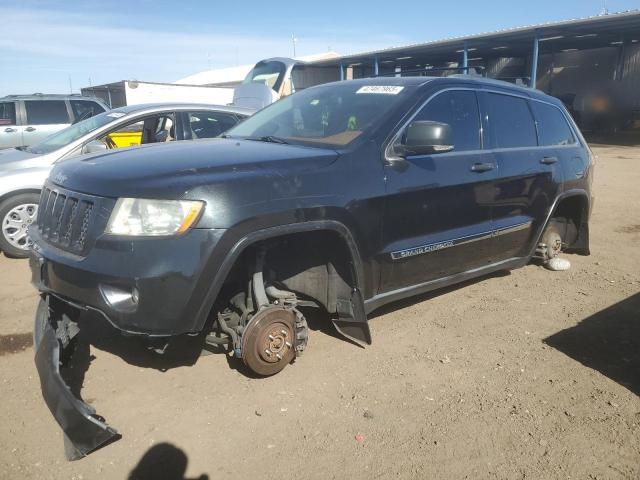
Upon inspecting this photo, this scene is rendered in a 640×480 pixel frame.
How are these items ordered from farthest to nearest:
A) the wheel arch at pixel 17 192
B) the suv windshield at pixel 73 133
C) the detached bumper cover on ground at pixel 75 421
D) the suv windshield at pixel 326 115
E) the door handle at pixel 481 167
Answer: the suv windshield at pixel 73 133
the wheel arch at pixel 17 192
the door handle at pixel 481 167
the suv windshield at pixel 326 115
the detached bumper cover on ground at pixel 75 421

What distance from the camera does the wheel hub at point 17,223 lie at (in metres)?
5.36

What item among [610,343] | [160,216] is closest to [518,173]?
[610,343]

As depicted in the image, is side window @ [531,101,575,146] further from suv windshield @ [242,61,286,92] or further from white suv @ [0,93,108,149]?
suv windshield @ [242,61,286,92]

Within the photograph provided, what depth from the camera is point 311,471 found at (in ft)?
7.75

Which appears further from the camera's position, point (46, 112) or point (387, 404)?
point (46, 112)

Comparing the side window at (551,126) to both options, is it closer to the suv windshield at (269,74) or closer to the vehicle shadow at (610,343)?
the vehicle shadow at (610,343)

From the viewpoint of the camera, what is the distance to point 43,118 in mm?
11406

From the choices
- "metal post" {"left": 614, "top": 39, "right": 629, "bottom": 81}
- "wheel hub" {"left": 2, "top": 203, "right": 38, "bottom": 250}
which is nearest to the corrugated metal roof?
"metal post" {"left": 614, "top": 39, "right": 629, "bottom": 81}

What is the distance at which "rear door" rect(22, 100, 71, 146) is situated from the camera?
1130 centimetres

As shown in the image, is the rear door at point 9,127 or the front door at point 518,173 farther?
the rear door at point 9,127

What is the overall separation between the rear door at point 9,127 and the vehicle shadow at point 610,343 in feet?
37.7

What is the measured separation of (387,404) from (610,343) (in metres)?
1.81

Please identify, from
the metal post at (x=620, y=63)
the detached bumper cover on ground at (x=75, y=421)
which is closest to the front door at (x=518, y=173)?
the detached bumper cover on ground at (x=75, y=421)

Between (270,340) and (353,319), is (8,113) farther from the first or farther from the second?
(353,319)
